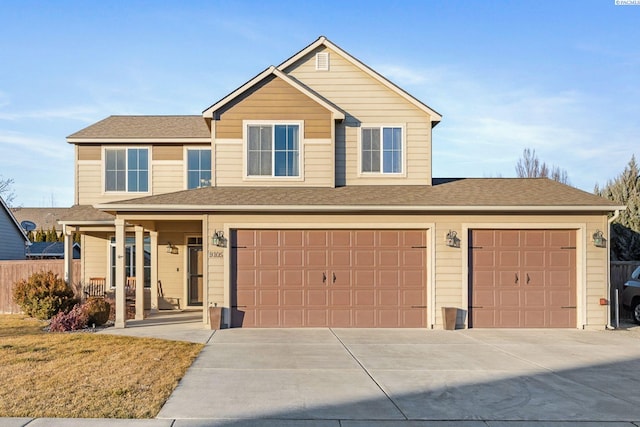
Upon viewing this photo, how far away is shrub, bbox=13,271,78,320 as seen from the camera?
14.2m

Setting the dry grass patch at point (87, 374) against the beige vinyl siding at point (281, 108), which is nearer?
the dry grass patch at point (87, 374)

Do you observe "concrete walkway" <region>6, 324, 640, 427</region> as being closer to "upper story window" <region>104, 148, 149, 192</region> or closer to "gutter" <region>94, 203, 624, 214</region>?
"gutter" <region>94, 203, 624, 214</region>

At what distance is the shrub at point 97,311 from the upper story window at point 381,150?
7.80 metres

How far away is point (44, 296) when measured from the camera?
46.8ft

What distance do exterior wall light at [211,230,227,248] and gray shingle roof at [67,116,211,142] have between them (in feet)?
16.5

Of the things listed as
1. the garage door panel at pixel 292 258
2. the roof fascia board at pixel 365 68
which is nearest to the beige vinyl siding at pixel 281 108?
the roof fascia board at pixel 365 68

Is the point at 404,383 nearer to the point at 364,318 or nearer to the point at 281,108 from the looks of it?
the point at 364,318

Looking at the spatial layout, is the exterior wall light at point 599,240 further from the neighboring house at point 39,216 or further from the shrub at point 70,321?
the neighboring house at point 39,216

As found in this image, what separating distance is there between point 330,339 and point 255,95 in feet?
22.9

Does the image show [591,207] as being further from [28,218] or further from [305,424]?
[28,218]

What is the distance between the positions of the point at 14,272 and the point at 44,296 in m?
4.44

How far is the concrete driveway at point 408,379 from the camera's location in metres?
6.64

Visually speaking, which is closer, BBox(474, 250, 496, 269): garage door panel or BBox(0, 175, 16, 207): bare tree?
BBox(474, 250, 496, 269): garage door panel

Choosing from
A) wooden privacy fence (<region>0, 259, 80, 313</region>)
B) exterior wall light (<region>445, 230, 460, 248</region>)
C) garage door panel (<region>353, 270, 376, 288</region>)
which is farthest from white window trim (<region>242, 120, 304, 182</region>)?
wooden privacy fence (<region>0, 259, 80, 313</region>)
